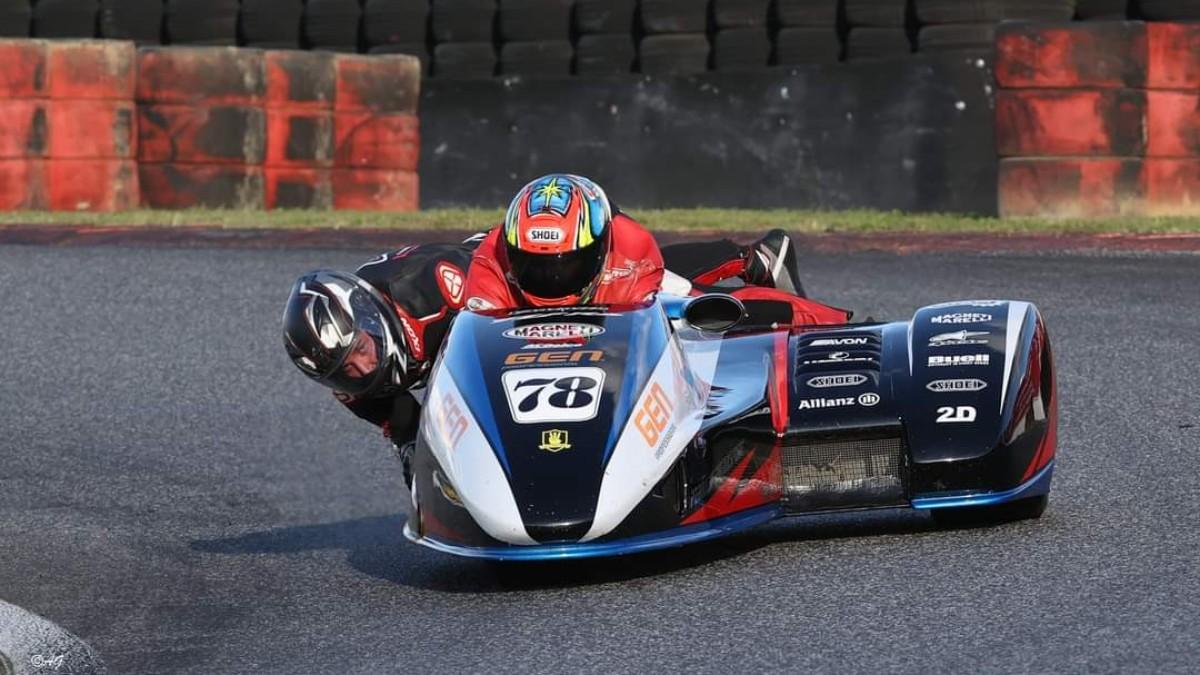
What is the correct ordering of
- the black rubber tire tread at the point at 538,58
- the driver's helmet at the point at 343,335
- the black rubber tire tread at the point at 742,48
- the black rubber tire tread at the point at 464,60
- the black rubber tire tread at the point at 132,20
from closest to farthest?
1. the driver's helmet at the point at 343,335
2. the black rubber tire tread at the point at 742,48
3. the black rubber tire tread at the point at 538,58
4. the black rubber tire tread at the point at 464,60
5. the black rubber tire tread at the point at 132,20

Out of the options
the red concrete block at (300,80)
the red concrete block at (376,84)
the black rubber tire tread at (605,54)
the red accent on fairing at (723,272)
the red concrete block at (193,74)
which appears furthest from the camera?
the black rubber tire tread at (605,54)

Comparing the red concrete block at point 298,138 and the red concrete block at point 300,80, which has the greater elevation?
the red concrete block at point 300,80

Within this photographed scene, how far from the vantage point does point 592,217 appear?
19.9 ft

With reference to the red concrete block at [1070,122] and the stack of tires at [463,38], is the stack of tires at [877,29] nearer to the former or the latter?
the red concrete block at [1070,122]

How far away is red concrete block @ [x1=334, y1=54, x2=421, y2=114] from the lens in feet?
49.9

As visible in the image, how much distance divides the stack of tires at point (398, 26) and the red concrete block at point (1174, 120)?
6209 mm

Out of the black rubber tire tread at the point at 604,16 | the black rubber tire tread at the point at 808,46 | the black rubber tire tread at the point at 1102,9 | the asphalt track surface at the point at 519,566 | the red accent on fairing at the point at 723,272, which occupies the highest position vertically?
the black rubber tire tread at the point at 1102,9

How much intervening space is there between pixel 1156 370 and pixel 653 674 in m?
4.81

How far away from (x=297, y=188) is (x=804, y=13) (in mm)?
3866

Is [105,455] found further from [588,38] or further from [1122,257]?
[588,38]

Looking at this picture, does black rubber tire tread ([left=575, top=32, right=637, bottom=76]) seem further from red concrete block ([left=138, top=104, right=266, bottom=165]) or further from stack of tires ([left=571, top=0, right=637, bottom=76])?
red concrete block ([left=138, top=104, right=266, bottom=165])

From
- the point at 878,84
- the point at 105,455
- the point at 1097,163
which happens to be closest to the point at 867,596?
the point at 105,455

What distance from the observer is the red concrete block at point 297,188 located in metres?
15.2

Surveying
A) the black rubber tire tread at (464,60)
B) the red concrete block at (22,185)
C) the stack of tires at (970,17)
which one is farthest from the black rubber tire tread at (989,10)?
the red concrete block at (22,185)
